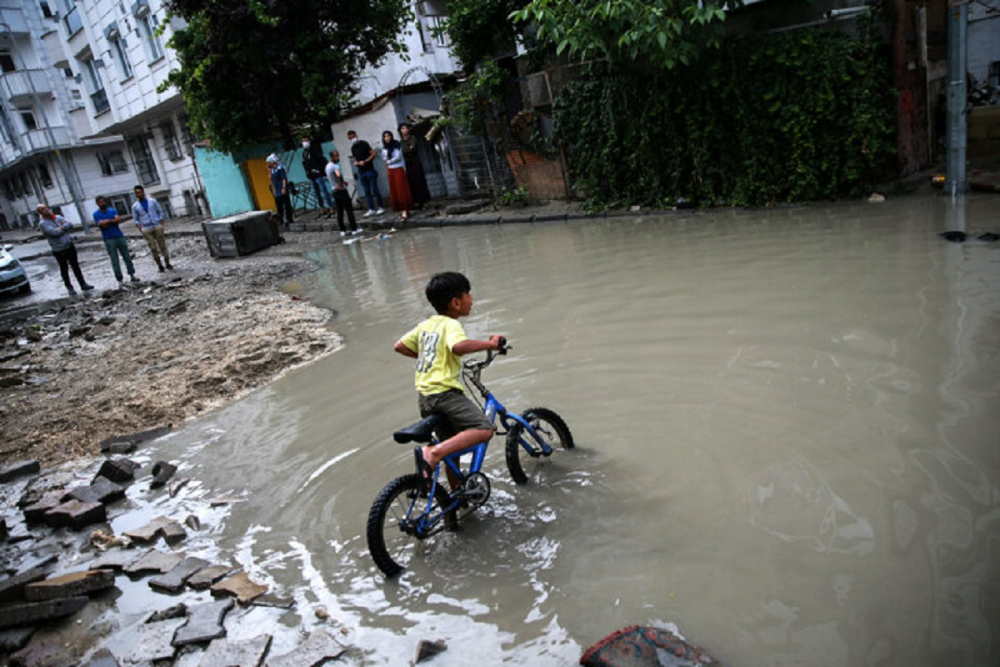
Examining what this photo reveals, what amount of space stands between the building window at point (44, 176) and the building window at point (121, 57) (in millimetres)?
15586

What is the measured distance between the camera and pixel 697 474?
405 cm

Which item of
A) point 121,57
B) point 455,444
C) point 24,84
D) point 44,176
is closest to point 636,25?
point 455,444

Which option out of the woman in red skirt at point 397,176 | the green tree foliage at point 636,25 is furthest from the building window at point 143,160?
the green tree foliage at point 636,25

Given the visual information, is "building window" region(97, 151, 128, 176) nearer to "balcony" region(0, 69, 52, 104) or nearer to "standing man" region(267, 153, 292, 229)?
"balcony" region(0, 69, 52, 104)

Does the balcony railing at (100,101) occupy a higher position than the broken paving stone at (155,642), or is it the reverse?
the balcony railing at (100,101)

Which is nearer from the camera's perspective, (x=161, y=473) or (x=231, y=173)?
(x=161, y=473)

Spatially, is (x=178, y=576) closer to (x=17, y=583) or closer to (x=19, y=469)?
(x=17, y=583)

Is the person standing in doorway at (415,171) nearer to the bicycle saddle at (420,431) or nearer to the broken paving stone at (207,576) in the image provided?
the bicycle saddle at (420,431)

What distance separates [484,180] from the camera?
18.8 meters

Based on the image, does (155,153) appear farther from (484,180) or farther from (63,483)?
(63,483)

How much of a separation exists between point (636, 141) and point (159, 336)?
358 inches

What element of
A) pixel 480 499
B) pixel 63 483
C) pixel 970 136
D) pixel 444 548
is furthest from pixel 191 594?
pixel 970 136

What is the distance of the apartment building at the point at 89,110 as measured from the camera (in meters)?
29.3

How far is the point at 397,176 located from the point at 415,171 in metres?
1.28
